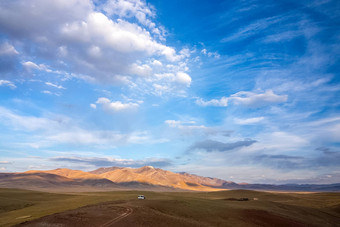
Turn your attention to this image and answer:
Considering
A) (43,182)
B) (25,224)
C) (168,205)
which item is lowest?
(25,224)

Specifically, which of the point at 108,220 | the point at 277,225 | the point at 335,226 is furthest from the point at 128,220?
the point at 335,226

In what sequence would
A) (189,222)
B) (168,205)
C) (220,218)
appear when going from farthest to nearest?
(168,205)
(220,218)
(189,222)

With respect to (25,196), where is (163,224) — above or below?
below

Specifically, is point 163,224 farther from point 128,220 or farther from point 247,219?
point 247,219

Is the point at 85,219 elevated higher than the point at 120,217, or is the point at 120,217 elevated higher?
the point at 120,217

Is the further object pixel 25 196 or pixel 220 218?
pixel 25 196

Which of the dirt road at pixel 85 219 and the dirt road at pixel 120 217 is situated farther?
the dirt road at pixel 120 217

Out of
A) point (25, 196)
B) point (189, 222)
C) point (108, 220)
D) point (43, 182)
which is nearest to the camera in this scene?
point (108, 220)

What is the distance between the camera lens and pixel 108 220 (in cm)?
2642

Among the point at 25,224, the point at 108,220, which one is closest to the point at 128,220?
the point at 108,220

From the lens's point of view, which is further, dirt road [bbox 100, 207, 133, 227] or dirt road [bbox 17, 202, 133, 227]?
dirt road [bbox 100, 207, 133, 227]

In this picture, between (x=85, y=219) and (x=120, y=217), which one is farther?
(x=120, y=217)

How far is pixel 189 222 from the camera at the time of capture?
100ft

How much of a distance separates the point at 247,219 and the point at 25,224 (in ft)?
98.7
